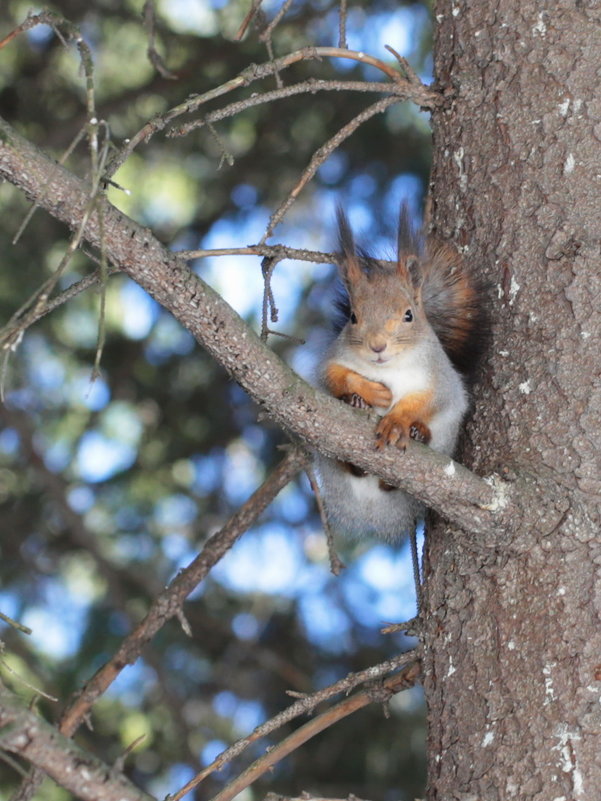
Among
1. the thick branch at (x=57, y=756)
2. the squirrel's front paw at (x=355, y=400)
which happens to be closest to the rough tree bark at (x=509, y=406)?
the squirrel's front paw at (x=355, y=400)

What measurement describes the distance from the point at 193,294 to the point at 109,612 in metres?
2.21

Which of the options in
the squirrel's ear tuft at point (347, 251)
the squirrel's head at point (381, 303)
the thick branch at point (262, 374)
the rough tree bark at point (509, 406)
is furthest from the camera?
the squirrel's ear tuft at point (347, 251)

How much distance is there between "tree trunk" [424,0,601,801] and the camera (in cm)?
174

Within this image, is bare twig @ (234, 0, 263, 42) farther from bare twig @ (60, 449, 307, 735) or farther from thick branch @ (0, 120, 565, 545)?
bare twig @ (60, 449, 307, 735)

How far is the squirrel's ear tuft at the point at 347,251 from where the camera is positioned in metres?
2.22

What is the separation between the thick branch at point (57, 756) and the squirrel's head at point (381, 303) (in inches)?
39.3

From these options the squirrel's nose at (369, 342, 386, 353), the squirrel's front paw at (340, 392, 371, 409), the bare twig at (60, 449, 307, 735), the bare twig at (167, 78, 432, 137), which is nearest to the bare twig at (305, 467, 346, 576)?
the bare twig at (60, 449, 307, 735)

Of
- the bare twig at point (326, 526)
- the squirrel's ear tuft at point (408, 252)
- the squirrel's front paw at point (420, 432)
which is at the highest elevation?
the squirrel's ear tuft at point (408, 252)

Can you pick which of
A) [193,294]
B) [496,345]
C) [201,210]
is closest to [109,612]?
[201,210]

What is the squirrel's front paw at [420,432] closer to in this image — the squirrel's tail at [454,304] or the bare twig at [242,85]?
the squirrel's tail at [454,304]

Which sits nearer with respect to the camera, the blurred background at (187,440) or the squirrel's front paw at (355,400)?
the squirrel's front paw at (355,400)

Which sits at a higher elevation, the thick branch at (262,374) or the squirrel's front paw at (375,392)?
the squirrel's front paw at (375,392)

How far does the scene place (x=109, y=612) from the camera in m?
3.59

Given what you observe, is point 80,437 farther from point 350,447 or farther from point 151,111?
point 350,447
